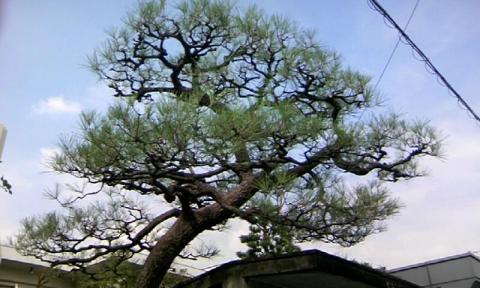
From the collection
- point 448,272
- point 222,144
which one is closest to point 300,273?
point 222,144

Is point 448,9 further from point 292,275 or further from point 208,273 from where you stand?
point 208,273

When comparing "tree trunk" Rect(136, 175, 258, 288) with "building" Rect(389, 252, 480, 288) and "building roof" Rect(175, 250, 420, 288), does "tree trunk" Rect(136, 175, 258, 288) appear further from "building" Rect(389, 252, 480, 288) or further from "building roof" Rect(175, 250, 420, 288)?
"building" Rect(389, 252, 480, 288)

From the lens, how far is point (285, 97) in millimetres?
4719

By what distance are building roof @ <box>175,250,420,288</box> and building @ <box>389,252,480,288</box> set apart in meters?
2.16

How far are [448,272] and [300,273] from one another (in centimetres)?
332

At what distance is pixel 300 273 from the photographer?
3879 mm

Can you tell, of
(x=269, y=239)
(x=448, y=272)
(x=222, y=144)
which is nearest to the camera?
(x=222, y=144)

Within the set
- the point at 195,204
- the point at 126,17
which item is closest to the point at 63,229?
the point at 195,204

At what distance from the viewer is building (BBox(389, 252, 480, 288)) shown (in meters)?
6.18

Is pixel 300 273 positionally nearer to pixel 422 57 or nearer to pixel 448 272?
pixel 422 57

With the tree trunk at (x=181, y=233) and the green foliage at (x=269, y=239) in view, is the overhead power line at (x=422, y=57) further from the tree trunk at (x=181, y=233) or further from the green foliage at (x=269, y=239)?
the green foliage at (x=269, y=239)

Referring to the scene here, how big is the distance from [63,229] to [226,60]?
7.78 ft

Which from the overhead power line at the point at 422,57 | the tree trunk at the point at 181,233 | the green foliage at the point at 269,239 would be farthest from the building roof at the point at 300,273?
the overhead power line at the point at 422,57

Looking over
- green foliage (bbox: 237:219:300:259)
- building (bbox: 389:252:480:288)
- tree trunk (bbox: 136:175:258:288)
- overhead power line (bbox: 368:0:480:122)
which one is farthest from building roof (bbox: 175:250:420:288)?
building (bbox: 389:252:480:288)
